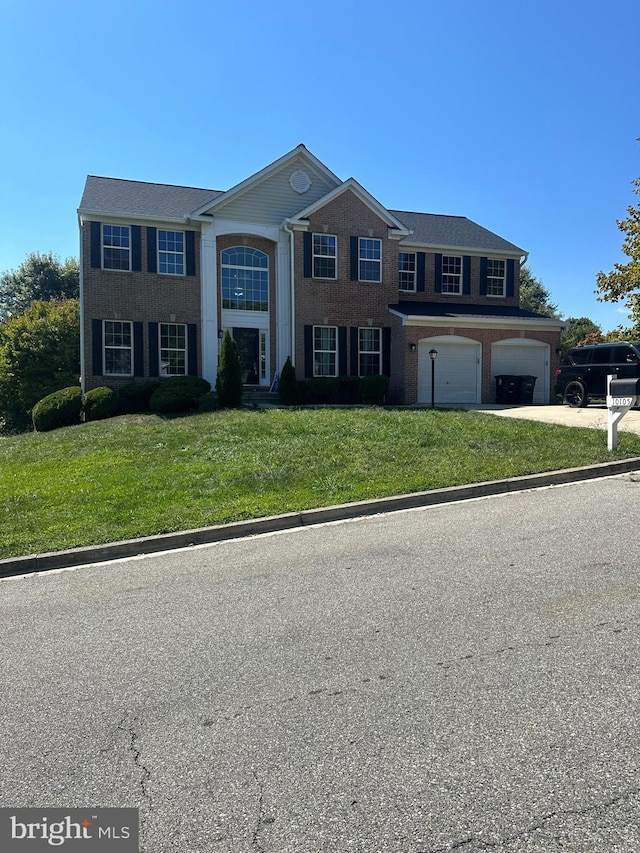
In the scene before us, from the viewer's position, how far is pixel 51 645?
4199 mm

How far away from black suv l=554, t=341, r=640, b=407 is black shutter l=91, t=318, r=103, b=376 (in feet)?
48.7

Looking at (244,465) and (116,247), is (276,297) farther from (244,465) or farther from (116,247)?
(244,465)

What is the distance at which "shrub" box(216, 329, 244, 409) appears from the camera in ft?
58.3

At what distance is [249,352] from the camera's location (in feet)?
72.5

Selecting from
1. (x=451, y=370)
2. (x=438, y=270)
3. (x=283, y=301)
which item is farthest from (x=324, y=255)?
(x=451, y=370)

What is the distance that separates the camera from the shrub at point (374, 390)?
20.1 metres

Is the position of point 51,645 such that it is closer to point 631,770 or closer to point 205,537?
point 205,537

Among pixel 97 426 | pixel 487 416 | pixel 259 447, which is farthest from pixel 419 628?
pixel 97 426

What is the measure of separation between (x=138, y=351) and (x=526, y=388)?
13.3 meters

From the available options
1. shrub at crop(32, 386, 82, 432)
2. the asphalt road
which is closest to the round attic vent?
shrub at crop(32, 386, 82, 432)

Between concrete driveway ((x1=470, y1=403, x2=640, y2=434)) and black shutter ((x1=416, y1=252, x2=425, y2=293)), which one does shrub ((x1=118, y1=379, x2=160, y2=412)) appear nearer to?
concrete driveway ((x1=470, y1=403, x2=640, y2=434))

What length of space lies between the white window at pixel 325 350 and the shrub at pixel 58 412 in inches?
319

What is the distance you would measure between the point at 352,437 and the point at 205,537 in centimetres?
551

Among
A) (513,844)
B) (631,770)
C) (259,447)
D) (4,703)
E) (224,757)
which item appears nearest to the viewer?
(513,844)
